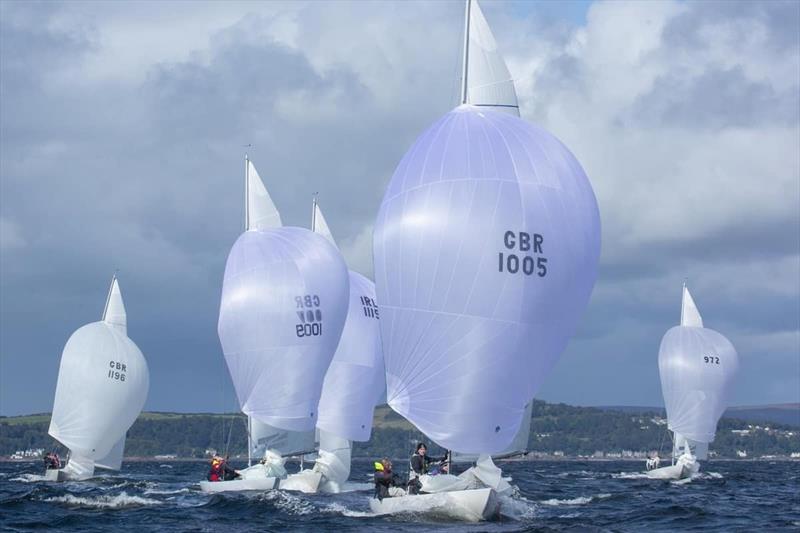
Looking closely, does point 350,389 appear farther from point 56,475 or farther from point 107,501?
point 56,475

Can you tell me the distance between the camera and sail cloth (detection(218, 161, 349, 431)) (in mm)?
47750

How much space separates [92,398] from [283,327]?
16434 mm

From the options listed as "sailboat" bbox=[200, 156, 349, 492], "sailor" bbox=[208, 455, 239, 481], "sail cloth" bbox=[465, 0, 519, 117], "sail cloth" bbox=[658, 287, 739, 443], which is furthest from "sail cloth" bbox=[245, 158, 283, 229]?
"sail cloth" bbox=[658, 287, 739, 443]

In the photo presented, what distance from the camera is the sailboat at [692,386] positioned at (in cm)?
7438

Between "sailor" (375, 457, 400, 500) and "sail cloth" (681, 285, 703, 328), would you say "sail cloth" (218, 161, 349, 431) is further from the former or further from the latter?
"sail cloth" (681, 285, 703, 328)

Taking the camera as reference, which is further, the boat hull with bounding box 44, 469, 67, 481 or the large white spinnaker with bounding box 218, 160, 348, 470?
the boat hull with bounding box 44, 469, 67, 481

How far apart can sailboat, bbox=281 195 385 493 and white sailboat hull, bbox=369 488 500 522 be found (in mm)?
15938

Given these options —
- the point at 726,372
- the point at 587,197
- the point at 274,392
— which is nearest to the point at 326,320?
the point at 274,392

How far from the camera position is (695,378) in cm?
7419

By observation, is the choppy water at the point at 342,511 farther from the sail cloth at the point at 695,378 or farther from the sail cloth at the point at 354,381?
the sail cloth at the point at 695,378

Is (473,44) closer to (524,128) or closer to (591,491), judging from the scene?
(524,128)

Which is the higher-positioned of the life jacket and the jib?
the jib

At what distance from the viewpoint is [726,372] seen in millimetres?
75375

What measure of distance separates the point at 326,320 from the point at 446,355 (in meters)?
15.8
